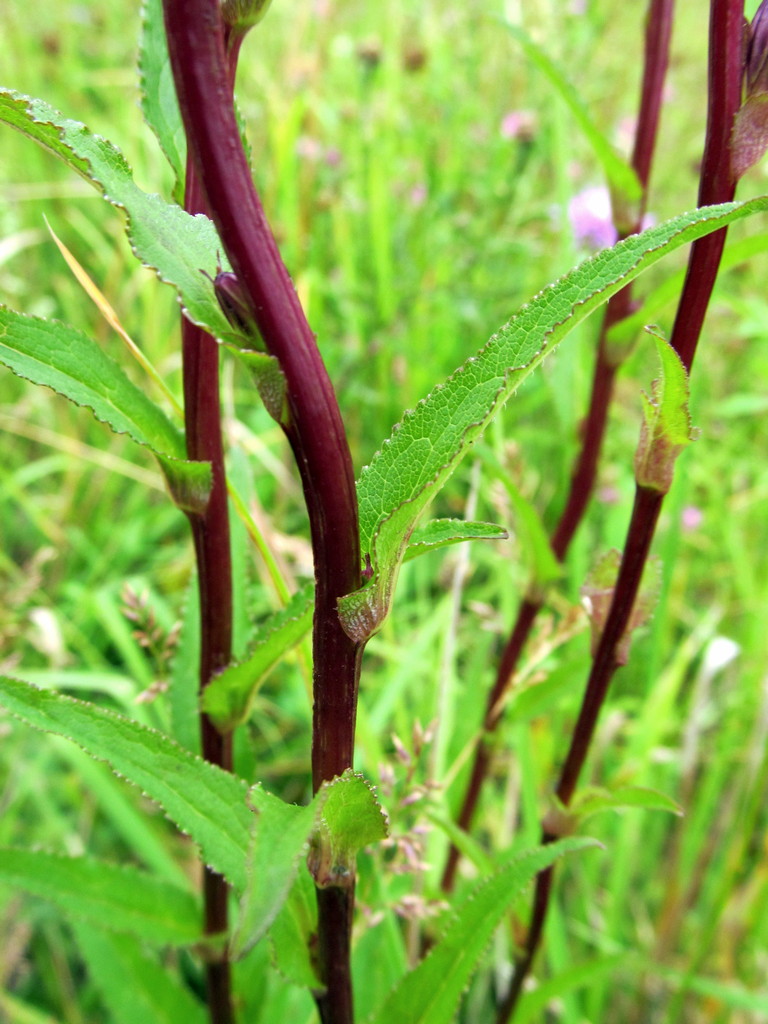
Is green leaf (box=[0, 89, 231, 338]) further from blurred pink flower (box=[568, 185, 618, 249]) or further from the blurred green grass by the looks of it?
blurred pink flower (box=[568, 185, 618, 249])

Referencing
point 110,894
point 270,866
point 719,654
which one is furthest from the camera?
point 719,654

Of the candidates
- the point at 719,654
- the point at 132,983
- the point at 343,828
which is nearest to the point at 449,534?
the point at 343,828

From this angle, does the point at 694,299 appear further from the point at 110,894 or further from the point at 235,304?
the point at 110,894

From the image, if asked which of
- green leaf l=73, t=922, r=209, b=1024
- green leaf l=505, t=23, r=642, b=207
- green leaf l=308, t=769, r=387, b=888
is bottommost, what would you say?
green leaf l=73, t=922, r=209, b=1024

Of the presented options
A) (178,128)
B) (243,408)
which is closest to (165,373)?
(243,408)

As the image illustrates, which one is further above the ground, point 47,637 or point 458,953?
point 47,637

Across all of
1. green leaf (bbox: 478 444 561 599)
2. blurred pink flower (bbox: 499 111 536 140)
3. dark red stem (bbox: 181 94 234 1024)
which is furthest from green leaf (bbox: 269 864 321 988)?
blurred pink flower (bbox: 499 111 536 140)

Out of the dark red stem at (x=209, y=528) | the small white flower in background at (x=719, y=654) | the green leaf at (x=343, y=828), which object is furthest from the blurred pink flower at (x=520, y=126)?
the green leaf at (x=343, y=828)

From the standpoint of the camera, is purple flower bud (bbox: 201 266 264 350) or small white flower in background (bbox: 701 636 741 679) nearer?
purple flower bud (bbox: 201 266 264 350)
